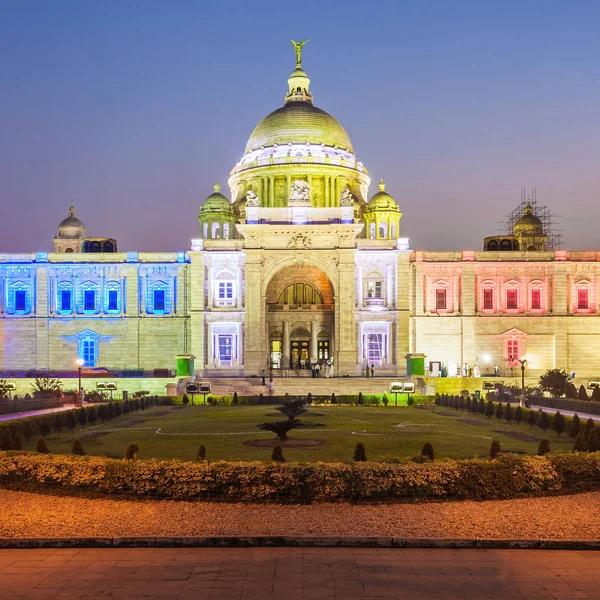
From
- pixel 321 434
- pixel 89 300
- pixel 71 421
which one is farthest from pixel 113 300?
pixel 321 434

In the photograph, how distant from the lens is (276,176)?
76562 millimetres

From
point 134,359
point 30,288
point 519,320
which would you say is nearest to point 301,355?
point 134,359

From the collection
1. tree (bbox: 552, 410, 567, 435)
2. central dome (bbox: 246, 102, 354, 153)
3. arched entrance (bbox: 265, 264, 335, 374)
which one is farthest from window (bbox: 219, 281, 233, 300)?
tree (bbox: 552, 410, 567, 435)

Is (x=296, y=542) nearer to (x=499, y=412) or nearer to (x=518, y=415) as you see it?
(x=518, y=415)

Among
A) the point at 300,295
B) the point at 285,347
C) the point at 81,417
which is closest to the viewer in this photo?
the point at 81,417

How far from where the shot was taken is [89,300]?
6881 cm

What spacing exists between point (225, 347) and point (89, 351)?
1311cm

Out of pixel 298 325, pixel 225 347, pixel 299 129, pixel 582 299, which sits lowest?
pixel 225 347

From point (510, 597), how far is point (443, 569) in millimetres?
1517

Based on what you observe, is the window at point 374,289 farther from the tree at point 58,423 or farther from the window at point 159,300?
the tree at point 58,423

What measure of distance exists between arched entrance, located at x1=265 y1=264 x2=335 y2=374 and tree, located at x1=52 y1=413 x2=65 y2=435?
118 ft

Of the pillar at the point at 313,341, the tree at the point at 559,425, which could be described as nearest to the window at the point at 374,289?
the pillar at the point at 313,341

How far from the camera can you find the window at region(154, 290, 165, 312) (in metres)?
68.7

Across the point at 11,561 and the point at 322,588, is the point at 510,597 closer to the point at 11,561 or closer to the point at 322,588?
the point at 322,588
